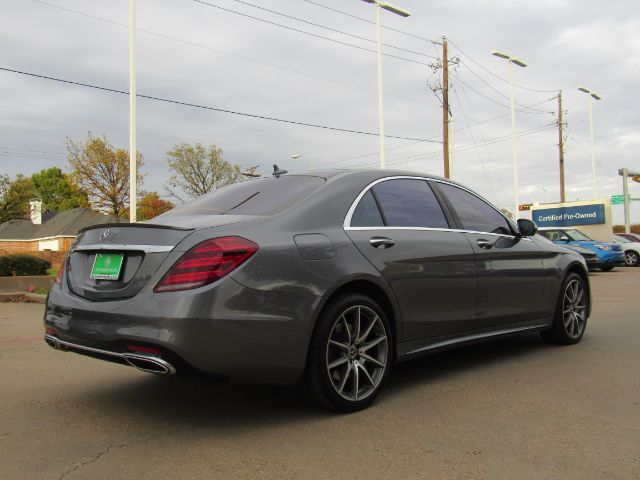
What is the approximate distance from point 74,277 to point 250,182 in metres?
1.54

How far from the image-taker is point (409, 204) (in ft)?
14.7

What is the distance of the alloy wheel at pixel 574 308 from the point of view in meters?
5.89

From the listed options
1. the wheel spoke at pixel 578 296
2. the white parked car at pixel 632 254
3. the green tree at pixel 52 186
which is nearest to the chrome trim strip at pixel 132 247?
the wheel spoke at pixel 578 296

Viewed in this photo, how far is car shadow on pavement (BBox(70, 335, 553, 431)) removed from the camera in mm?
3660

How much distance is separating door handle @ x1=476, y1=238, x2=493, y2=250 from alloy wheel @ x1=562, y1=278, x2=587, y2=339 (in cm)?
141

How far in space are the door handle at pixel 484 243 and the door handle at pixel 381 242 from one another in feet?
3.63

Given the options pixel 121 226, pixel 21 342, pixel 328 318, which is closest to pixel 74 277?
pixel 121 226

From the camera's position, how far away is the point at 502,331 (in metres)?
5.00

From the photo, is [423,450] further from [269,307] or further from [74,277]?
[74,277]

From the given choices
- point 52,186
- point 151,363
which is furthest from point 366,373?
point 52,186

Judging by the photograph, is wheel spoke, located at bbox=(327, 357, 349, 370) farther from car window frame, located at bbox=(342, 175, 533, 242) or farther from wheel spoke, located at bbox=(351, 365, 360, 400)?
car window frame, located at bbox=(342, 175, 533, 242)

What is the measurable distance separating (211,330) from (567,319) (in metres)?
4.16

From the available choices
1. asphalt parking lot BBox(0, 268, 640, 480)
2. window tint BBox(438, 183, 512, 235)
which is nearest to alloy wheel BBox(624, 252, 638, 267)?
asphalt parking lot BBox(0, 268, 640, 480)

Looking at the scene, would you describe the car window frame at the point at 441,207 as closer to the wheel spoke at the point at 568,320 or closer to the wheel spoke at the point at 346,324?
the wheel spoke at the point at 346,324
